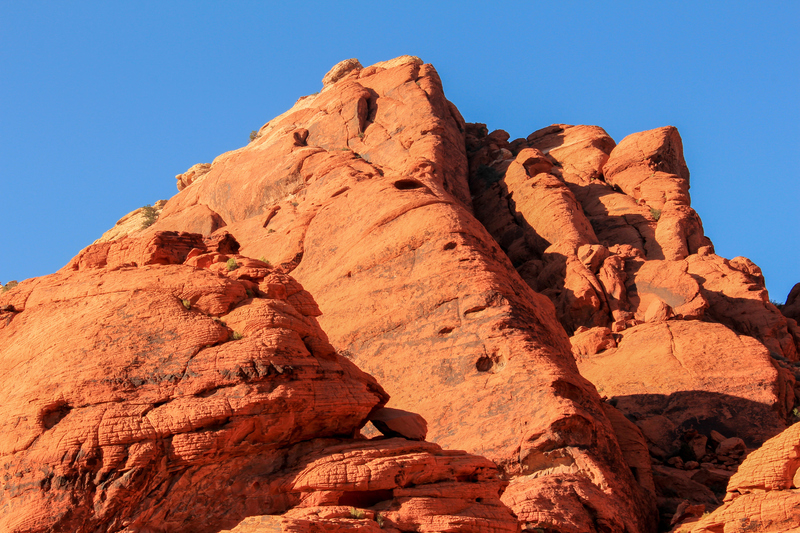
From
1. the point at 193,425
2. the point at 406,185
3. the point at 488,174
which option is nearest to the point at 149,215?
the point at 488,174

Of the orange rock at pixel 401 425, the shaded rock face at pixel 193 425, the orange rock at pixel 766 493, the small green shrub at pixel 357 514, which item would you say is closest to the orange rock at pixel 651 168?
the orange rock at pixel 766 493

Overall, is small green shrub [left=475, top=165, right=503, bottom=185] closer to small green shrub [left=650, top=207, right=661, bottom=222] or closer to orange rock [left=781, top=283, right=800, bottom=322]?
small green shrub [left=650, top=207, right=661, bottom=222]

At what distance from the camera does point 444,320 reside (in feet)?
72.3

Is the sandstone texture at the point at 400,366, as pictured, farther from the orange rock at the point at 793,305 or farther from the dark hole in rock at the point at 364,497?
the orange rock at the point at 793,305

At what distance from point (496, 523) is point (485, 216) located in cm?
2736

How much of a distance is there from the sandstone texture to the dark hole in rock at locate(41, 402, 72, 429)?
2cm

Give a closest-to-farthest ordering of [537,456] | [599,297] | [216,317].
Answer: [216,317] → [537,456] → [599,297]

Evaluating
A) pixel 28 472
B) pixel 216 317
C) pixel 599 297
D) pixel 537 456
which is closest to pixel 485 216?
pixel 599 297

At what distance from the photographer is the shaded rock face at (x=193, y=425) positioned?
503 inches

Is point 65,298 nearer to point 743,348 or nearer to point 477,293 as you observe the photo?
point 477,293

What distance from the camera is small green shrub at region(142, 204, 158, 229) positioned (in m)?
41.2

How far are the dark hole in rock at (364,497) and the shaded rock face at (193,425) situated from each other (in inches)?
0.8

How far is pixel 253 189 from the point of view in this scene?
37562 mm

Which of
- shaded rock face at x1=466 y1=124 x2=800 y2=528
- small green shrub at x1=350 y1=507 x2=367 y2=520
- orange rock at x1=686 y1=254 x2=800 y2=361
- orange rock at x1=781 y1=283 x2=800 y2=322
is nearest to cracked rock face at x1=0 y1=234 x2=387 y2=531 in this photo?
small green shrub at x1=350 y1=507 x2=367 y2=520
